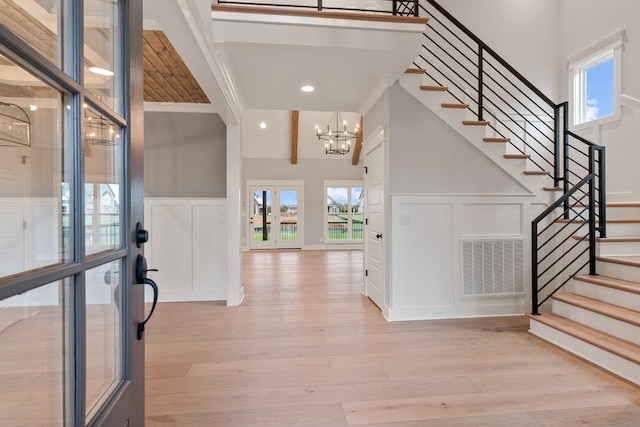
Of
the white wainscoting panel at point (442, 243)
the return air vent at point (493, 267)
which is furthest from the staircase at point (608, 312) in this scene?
the white wainscoting panel at point (442, 243)

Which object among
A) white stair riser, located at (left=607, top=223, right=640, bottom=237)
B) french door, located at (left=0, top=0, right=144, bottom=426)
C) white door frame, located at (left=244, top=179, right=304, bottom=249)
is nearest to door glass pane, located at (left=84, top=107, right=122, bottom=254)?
french door, located at (left=0, top=0, right=144, bottom=426)

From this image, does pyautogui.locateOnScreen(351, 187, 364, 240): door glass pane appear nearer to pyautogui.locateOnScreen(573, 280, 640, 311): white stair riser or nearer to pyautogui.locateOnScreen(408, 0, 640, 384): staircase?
pyautogui.locateOnScreen(408, 0, 640, 384): staircase

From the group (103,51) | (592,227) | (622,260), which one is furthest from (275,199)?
(103,51)

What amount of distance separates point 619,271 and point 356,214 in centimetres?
734

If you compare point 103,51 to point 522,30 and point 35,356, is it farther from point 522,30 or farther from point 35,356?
point 522,30

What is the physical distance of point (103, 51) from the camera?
803 millimetres

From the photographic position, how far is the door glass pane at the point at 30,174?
0.51 meters

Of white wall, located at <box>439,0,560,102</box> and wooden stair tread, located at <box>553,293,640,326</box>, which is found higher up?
white wall, located at <box>439,0,560,102</box>

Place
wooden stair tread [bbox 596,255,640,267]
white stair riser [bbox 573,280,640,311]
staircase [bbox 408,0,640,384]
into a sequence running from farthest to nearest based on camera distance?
1. wooden stair tread [bbox 596,255,640,267]
2. white stair riser [bbox 573,280,640,311]
3. staircase [bbox 408,0,640,384]

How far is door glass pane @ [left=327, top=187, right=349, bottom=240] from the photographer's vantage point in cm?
986

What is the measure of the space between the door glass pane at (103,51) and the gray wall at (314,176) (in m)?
8.79

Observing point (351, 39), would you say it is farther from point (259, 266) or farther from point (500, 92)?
point (259, 266)

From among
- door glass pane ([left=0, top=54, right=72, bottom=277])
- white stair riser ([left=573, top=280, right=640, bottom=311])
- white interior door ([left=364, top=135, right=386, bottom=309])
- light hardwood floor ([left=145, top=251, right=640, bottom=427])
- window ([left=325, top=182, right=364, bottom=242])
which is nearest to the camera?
door glass pane ([left=0, top=54, right=72, bottom=277])

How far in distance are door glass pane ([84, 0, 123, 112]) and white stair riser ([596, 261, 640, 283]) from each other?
3.94m
